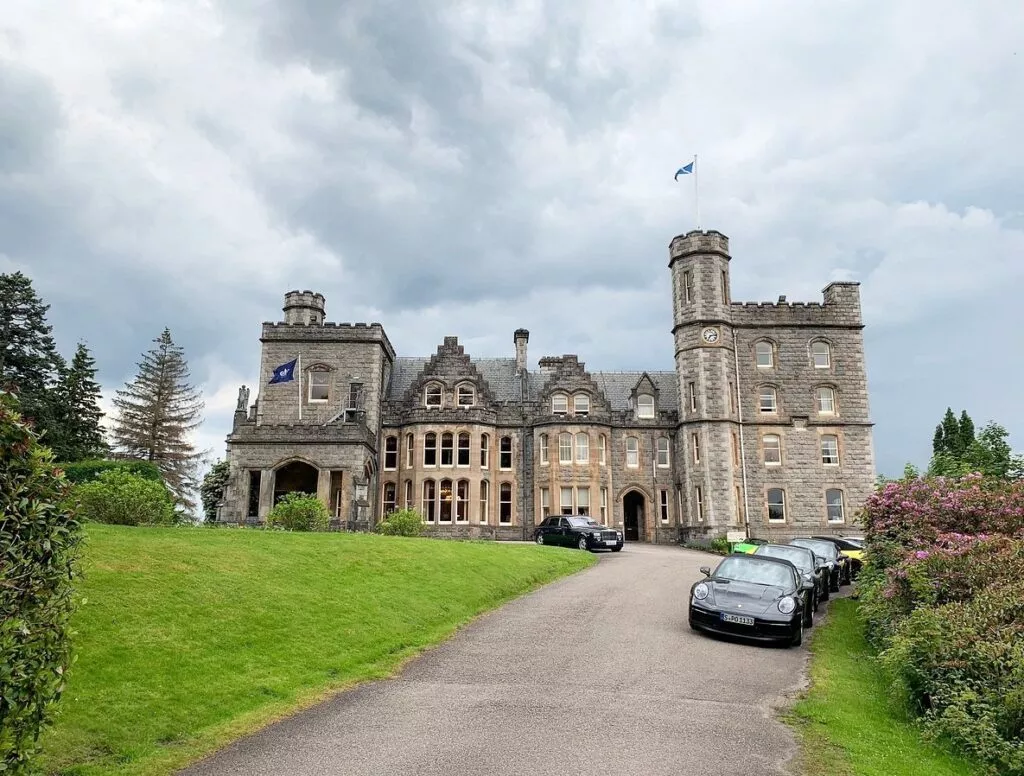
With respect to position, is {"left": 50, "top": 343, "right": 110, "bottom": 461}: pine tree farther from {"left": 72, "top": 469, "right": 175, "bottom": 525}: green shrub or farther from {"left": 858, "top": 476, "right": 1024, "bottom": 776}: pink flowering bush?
{"left": 858, "top": 476, "right": 1024, "bottom": 776}: pink flowering bush

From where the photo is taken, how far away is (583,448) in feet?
A: 139

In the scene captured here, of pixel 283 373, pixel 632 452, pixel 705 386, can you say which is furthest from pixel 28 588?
pixel 632 452

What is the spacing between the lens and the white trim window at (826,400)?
142ft

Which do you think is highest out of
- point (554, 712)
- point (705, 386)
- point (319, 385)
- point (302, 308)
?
point (302, 308)

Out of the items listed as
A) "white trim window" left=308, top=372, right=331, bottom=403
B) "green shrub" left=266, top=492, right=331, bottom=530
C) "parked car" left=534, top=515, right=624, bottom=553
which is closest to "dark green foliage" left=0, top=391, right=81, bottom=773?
"green shrub" left=266, top=492, right=331, bottom=530

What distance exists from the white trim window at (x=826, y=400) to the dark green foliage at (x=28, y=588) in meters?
43.5

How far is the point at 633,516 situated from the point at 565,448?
680 cm

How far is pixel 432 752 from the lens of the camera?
7.45 m

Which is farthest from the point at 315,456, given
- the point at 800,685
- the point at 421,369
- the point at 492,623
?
the point at 800,685

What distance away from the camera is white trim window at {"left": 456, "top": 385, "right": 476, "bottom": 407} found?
4384 cm

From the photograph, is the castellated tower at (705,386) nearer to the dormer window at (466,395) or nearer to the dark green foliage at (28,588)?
the dormer window at (466,395)

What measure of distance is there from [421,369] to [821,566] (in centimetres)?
3127

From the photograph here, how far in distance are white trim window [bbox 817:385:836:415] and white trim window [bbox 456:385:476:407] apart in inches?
808

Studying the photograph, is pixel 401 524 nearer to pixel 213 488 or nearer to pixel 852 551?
pixel 852 551
